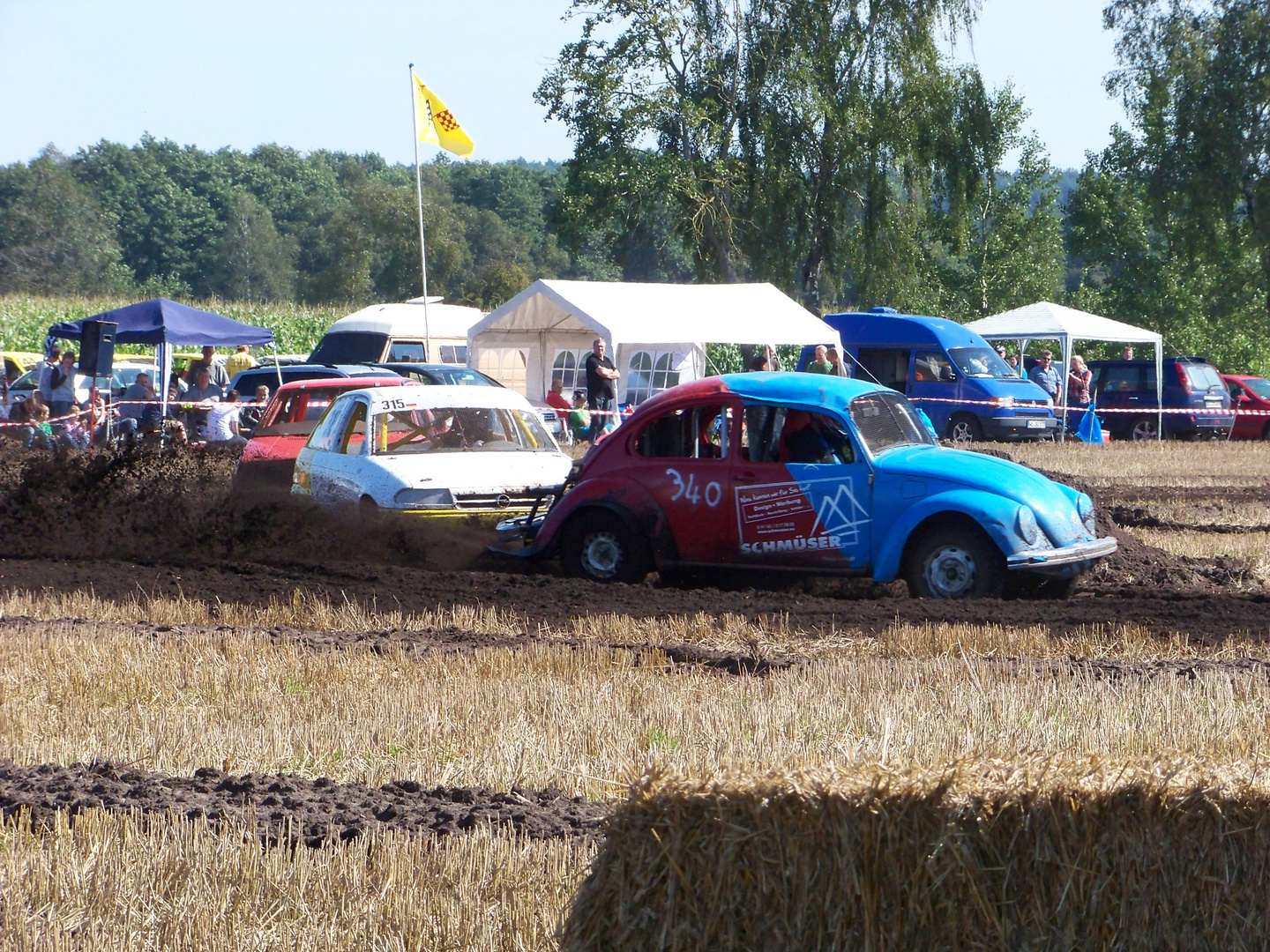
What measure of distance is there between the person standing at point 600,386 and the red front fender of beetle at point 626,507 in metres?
12.2

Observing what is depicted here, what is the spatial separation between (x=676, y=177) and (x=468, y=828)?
37099mm

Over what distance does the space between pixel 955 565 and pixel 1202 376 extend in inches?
873

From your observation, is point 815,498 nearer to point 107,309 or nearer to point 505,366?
point 505,366

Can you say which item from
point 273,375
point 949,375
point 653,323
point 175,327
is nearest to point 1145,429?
point 949,375

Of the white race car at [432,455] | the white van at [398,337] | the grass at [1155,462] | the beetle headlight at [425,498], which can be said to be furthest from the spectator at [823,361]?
the white van at [398,337]

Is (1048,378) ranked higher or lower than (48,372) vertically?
lower

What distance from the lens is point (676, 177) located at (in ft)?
132

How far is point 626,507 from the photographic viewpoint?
1017 centimetres

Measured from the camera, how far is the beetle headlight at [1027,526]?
9094 mm

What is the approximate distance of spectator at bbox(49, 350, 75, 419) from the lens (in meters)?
21.1

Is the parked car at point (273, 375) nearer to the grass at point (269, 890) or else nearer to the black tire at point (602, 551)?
the black tire at point (602, 551)

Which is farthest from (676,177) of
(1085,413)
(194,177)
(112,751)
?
(194,177)

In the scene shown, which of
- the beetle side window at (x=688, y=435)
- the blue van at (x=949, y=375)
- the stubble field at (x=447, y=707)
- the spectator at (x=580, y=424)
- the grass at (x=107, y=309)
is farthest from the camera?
the grass at (x=107, y=309)

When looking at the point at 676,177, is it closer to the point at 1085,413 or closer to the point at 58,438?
the point at 1085,413
